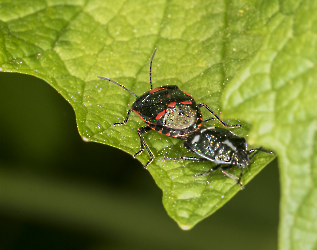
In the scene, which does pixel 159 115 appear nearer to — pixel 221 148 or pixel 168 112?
pixel 168 112

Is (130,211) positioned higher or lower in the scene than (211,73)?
lower

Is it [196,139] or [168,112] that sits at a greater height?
[168,112]

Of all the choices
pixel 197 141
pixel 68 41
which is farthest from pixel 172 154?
pixel 68 41

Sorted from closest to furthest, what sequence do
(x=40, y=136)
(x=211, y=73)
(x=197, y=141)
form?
(x=197, y=141), (x=211, y=73), (x=40, y=136)

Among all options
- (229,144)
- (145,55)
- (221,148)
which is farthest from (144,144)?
(145,55)

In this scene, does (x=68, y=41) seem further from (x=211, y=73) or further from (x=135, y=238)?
(x=135, y=238)

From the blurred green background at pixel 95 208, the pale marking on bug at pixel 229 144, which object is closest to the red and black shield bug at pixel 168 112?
the pale marking on bug at pixel 229 144
